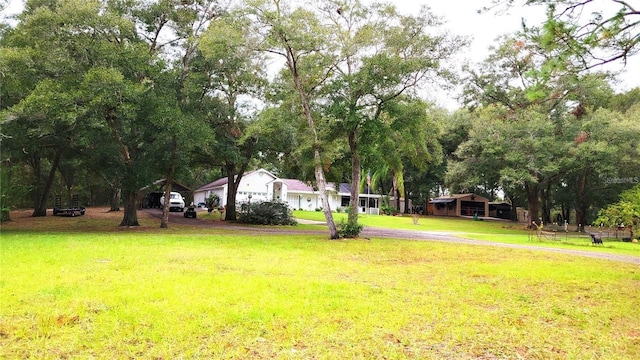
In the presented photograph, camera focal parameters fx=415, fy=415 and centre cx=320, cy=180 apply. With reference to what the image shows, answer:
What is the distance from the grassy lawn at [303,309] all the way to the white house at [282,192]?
115 ft

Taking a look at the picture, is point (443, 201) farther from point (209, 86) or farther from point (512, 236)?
point (209, 86)

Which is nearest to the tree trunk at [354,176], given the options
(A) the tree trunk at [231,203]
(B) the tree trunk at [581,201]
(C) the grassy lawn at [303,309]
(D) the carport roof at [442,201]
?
(C) the grassy lawn at [303,309]

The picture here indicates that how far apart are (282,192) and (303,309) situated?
142ft

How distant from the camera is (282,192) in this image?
48.9m

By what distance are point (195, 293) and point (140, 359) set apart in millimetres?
2524

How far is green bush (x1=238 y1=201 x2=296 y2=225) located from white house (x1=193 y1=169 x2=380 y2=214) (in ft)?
53.7

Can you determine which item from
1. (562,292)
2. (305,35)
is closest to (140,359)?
(562,292)

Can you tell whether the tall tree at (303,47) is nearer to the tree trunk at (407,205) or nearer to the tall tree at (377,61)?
the tall tree at (377,61)

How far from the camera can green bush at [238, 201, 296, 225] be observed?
88.9 ft

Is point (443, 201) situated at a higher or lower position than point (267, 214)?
higher

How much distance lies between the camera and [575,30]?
6.62m

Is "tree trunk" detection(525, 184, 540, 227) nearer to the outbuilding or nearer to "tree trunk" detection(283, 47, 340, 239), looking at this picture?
the outbuilding

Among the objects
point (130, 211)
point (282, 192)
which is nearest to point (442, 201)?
point (282, 192)

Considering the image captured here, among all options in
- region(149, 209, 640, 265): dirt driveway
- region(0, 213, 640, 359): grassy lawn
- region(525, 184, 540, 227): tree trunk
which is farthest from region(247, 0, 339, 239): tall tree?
region(525, 184, 540, 227): tree trunk
